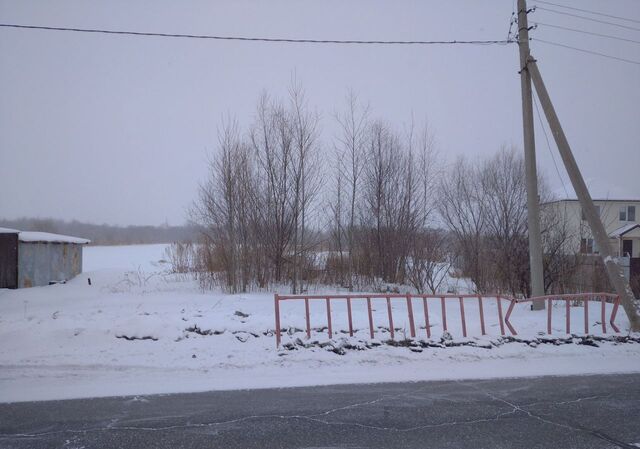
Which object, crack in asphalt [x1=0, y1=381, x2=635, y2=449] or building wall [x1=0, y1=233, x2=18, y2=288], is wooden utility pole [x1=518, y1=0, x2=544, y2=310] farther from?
building wall [x1=0, y1=233, x2=18, y2=288]

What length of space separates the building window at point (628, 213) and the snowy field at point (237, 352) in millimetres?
36972

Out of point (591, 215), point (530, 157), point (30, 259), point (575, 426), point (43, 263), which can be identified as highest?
point (530, 157)

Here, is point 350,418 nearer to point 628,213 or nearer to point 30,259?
point 30,259

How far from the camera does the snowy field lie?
20.8 feet

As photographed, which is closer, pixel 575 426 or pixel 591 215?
pixel 575 426

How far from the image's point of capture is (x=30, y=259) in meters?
14.5

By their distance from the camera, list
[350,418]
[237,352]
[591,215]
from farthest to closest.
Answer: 1. [591,215]
2. [237,352]
3. [350,418]

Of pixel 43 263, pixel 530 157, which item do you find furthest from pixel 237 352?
pixel 43 263

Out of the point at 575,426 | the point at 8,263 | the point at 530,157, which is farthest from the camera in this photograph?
the point at 8,263

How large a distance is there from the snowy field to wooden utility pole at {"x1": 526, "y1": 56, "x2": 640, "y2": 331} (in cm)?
57

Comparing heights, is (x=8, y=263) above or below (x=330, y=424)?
above

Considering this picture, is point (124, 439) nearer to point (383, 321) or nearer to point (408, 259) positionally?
point (383, 321)

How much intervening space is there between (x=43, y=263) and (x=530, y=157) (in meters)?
16.3

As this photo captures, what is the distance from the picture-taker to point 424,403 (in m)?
5.27
